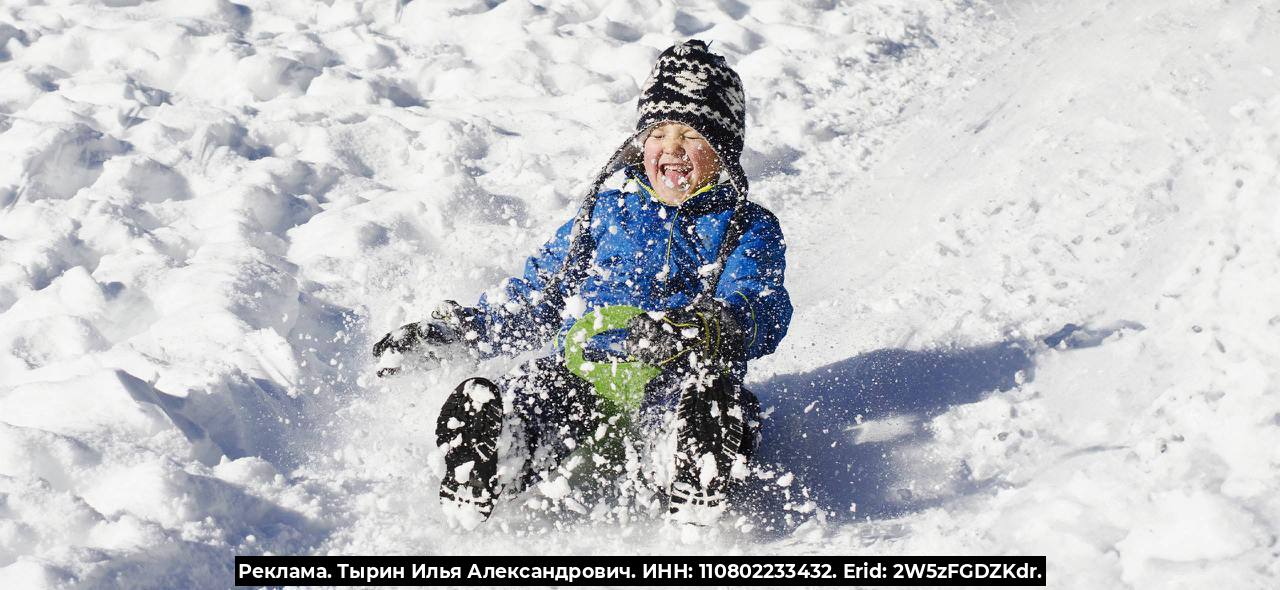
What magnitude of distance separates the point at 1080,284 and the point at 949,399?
72 centimetres

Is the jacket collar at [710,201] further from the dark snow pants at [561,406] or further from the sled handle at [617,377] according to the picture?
the dark snow pants at [561,406]

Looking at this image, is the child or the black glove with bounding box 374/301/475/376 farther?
the black glove with bounding box 374/301/475/376

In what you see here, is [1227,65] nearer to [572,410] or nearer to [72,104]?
[572,410]

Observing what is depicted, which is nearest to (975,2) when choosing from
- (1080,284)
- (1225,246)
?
(1080,284)

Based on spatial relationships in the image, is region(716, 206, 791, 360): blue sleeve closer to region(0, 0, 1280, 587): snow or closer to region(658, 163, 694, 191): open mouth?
region(658, 163, 694, 191): open mouth

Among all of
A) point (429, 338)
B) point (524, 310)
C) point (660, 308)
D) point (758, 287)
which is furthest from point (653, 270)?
point (429, 338)

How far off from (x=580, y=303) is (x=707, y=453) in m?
0.89

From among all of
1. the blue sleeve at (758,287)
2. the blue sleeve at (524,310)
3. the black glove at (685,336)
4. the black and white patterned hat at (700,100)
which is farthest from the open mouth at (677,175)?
the black glove at (685,336)

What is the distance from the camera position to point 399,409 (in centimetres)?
357

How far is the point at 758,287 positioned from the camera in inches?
118

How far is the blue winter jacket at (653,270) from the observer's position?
3016mm

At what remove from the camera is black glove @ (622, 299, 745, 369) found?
8.73 ft

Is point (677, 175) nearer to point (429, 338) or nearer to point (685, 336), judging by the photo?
point (685, 336)

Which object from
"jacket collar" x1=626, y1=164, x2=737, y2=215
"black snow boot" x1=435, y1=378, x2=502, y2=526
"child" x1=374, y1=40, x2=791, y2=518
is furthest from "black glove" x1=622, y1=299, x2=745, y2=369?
"jacket collar" x1=626, y1=164, x2=737, y2=215
